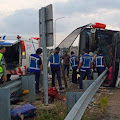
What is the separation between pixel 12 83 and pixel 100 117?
209 centimetres

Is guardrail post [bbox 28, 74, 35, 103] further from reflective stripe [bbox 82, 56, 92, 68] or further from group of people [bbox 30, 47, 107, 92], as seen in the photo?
reflective stripe [bbox 82, 56, 92, 68]

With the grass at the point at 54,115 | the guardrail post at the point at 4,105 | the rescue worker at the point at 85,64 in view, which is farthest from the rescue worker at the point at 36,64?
the guardrail post at the point at 4,105

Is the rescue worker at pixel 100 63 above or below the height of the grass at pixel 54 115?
above

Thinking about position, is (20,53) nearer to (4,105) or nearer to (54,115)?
(54,115)

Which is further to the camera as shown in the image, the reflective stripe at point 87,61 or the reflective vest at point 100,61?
the reflective vest at point 100,61

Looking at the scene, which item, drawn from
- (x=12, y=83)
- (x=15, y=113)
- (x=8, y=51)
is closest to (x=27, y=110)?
(x=15, y=113)

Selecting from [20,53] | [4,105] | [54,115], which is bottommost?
[54,115]

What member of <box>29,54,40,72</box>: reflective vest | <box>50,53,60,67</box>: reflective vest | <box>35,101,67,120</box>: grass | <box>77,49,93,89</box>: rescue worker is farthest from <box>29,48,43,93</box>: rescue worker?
<box>35,101,67,120</box>: grass

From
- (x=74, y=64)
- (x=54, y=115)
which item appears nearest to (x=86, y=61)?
(x=74, y=64)

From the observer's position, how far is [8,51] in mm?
11734

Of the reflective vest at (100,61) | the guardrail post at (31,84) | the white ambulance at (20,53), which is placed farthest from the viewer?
the reflective vest at (100,61)

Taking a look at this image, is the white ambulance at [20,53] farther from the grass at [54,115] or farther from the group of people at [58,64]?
the grass at [54,115]

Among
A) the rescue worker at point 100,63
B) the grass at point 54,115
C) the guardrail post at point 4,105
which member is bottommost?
the grass at point 54,115

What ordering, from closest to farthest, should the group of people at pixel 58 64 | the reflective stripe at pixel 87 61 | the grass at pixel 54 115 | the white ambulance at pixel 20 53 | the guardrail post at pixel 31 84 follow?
the grass at pixel 54 115 → the guardrail post at pixel 31 84 → the group of people at pixel 58 64 → the reflective stripe at pixel 87 61 → the white ambulance at pixel 20 53
